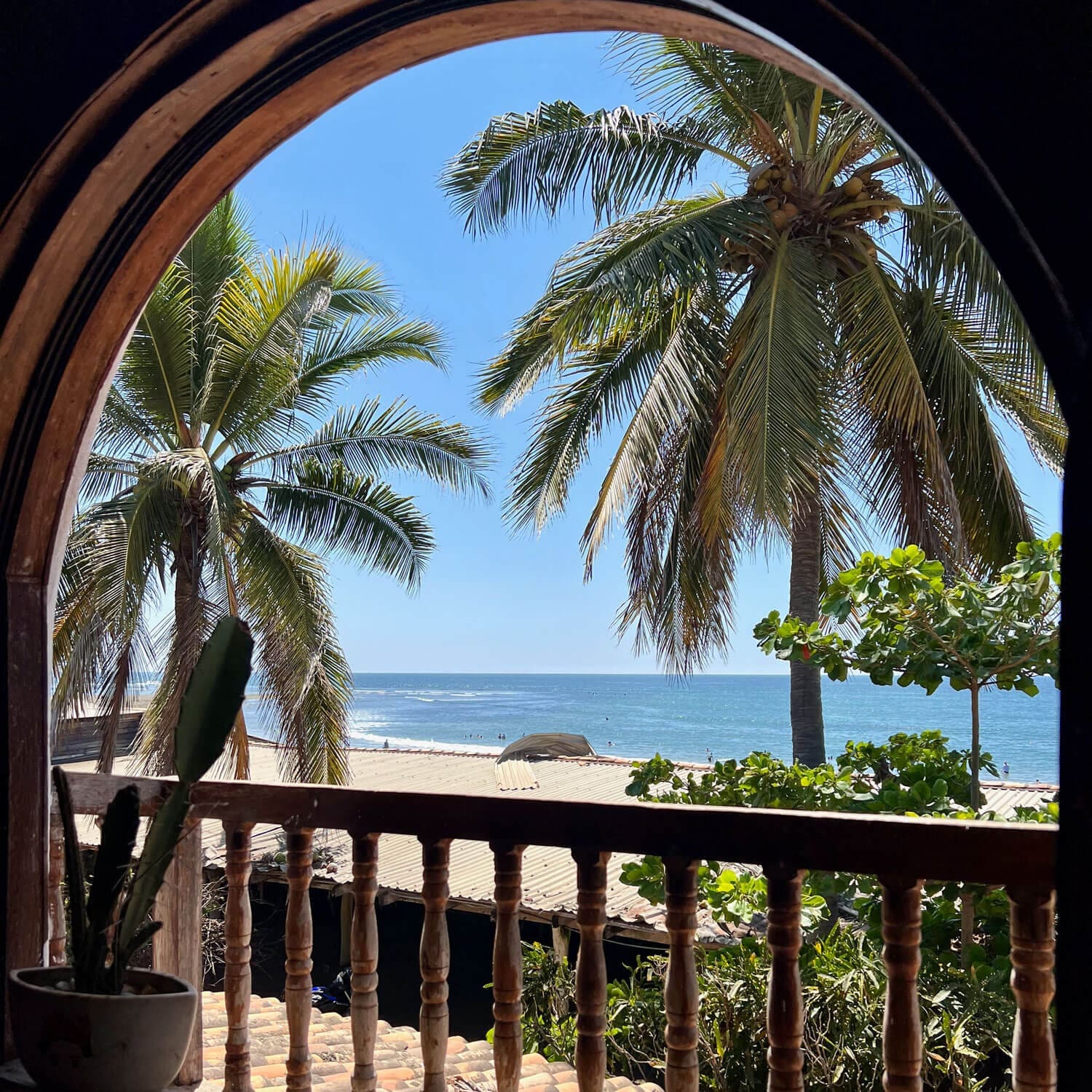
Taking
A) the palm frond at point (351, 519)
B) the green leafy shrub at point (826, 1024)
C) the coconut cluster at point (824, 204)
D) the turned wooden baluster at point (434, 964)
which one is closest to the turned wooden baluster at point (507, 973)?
the turned wooden baluster at point (434, 964)

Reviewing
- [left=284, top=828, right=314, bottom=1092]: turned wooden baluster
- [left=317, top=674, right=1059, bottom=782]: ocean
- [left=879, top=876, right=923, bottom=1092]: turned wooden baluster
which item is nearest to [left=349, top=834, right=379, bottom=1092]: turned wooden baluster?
[left=284, top=828, right=314, bottom=1092]: turned wooden baluster

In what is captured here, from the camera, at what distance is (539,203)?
25.6ft

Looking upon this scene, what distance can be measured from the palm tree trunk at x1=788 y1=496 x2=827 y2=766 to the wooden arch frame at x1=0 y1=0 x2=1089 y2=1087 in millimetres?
6446

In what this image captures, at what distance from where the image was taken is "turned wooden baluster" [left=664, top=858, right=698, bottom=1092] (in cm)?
168

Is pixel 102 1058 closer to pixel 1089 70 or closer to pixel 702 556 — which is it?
pixel 1089 70

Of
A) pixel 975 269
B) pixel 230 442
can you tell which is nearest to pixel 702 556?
pixel 975 269

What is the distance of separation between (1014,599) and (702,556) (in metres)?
4.67

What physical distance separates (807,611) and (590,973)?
638cm

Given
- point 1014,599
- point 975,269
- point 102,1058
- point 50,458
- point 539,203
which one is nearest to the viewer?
point 102,1058

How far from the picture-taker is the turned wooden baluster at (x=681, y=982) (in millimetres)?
1679

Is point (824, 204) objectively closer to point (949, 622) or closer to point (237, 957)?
point (949, 622)

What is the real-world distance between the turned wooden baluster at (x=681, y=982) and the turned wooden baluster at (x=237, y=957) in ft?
2.98

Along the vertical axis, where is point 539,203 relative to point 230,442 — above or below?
above

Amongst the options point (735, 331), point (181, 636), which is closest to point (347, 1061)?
point (181, 636)
